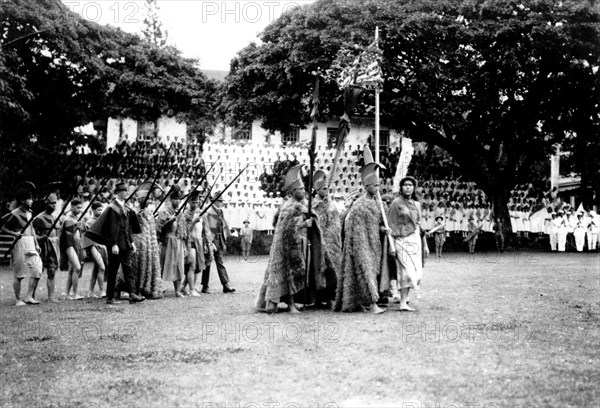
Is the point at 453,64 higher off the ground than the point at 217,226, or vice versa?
the point at 453,64

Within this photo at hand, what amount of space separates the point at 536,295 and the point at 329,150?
22.5 metres

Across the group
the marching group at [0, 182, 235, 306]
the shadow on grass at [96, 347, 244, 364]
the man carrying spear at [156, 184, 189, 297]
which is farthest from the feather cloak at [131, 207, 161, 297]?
the shadow on grass at [96, 347, 244, 364]

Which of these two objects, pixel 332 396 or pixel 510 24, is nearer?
pixel 332 396

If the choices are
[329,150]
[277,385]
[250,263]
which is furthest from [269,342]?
[329,150]

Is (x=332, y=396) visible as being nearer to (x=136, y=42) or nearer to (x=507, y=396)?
(x=507, y=396)

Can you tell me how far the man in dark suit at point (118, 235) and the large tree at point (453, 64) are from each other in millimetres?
15008

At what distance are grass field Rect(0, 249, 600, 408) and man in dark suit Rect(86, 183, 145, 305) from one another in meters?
0.54

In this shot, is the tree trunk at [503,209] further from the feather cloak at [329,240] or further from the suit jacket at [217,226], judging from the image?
the feather cloak at [329,240]

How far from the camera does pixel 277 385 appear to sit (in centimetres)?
603

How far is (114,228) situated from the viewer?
12055 millimetres

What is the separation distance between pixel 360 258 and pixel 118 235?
416cm

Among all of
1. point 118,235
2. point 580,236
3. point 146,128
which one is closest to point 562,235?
point 580,236

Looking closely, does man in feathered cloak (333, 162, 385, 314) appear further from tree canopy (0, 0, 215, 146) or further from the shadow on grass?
tree canopy (0, 0, 215, 146)

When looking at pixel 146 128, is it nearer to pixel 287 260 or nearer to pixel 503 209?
pixel 503 209
